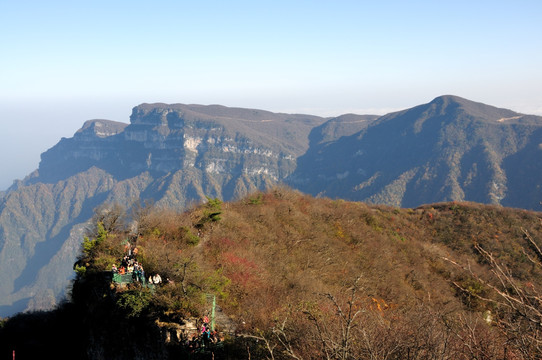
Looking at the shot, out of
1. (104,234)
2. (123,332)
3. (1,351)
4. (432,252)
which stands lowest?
(1,351)

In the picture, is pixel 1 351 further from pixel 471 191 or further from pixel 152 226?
pixel 471 191

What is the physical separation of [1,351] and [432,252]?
33259mm

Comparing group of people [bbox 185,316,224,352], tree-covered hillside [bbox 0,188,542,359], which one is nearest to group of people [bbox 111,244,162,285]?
tree-covered hillside [bbox 0,188,542,359]

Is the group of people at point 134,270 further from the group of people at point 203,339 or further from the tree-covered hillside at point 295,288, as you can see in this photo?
the group of people at point 203,339

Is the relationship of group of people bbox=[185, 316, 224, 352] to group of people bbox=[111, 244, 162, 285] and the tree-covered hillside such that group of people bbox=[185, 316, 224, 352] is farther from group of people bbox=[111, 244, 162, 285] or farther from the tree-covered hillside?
group of people bbox=[111, 244, 162, 285]

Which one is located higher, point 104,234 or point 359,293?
point 104,234

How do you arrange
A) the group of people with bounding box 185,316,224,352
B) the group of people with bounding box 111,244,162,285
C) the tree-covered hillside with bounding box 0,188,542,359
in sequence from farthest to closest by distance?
1. the group of people with bounding box 111,244,162,285
2. the group of people with bounding box 185,316,224,352
3. the tree-covered hillside with bounding box 0,188,542,359

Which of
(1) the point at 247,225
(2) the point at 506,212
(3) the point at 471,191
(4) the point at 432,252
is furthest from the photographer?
(3) the point at 471,191

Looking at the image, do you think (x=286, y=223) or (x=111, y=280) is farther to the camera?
(x=286, y=223)

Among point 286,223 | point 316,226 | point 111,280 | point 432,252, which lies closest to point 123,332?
point 111,280

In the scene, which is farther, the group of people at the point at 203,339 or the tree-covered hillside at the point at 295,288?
the group of people at the point at 203,339

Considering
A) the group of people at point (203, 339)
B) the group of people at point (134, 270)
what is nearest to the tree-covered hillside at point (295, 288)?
the group of people at point (203, 339)

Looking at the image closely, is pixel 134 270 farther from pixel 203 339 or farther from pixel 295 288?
pixel 295 288

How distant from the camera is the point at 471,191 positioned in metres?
174
